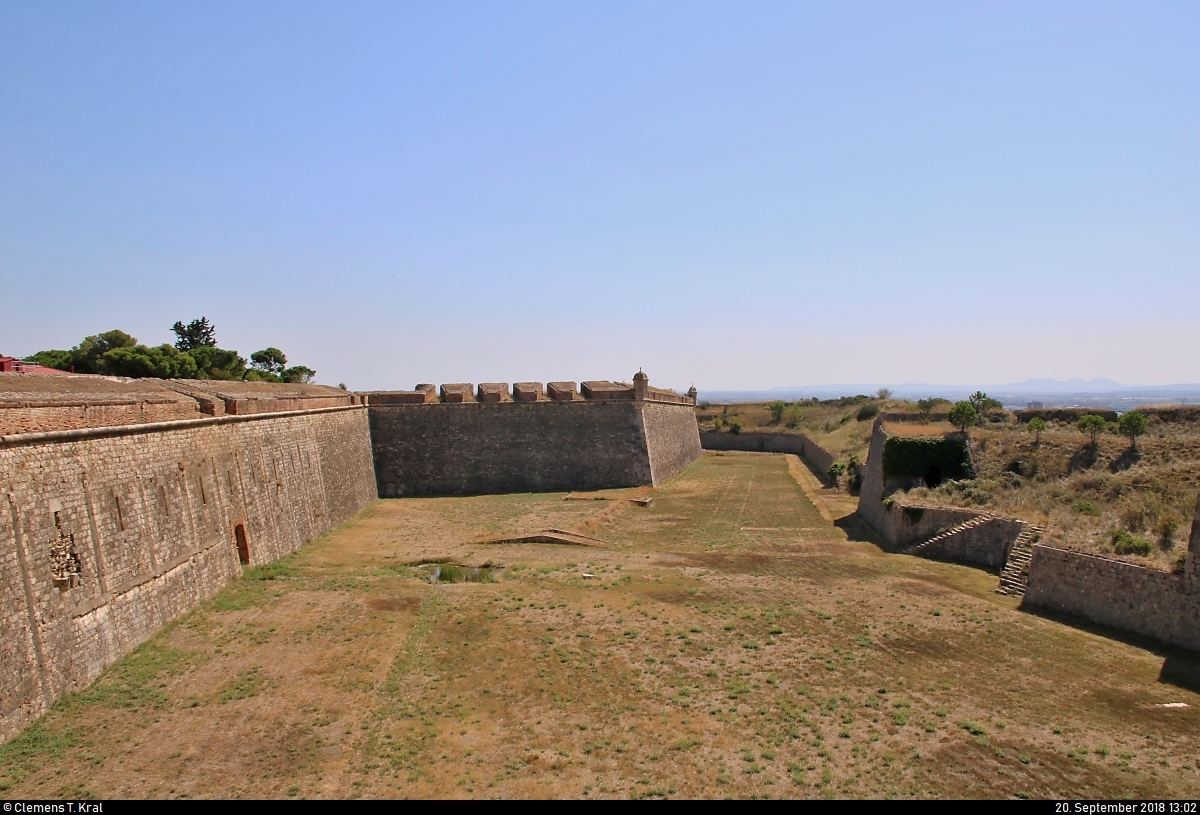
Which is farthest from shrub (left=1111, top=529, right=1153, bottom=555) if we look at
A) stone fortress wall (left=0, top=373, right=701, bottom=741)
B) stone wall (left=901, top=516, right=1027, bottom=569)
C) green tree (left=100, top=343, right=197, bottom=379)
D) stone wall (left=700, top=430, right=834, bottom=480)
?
stone wall (left=700, top=430, right=834, bottom=480)

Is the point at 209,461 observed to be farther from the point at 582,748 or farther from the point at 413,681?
the point at 582,748

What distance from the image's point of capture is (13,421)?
962 centimetres

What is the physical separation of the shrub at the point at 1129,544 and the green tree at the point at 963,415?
10643 millimetres

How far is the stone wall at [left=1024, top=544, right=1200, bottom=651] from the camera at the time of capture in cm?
1170

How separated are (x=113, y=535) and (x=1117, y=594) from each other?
16.9 m

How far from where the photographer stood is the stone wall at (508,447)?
31266 millimetres

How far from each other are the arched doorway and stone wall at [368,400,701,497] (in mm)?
14437

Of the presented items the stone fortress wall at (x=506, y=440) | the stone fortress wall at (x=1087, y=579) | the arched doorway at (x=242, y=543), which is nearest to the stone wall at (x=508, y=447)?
the stone fortress wall at (x=506, y=440)

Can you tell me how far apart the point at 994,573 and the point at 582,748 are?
1222 cm

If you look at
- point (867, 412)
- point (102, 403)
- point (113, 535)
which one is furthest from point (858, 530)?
point (867, 412)

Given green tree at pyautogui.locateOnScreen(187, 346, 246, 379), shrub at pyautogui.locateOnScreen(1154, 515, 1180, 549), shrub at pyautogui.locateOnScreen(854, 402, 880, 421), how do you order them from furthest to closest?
shrub at pyautogui.locateOnScreen(854, 402, 880, 421) < green tree at pyautogui.locateOnScreen(187, 346, 246, 379) < shrub at pyautogui.locateOnScreen(1154, 515, 1180, 549)

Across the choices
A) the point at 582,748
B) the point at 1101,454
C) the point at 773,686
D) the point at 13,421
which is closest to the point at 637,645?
the point at 773,686

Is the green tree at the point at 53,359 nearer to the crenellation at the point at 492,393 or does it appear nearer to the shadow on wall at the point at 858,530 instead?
the crenellation at the point at 492,393

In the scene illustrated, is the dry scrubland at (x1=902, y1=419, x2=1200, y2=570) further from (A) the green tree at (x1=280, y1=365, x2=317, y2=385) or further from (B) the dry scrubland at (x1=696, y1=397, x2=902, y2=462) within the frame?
(A) the green tree at (x1=280, y1=365, x2=317, y2=385)
